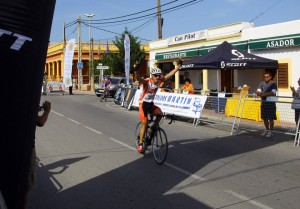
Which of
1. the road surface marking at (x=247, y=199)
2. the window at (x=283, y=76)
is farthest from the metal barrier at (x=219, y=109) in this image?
the road surface marking at (x=247, y=199)

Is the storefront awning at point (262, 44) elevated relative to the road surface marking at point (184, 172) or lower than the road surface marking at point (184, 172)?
elevated

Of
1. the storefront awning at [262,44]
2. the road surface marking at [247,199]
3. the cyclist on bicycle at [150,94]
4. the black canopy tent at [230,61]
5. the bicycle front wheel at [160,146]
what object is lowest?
the road surface marking at [247,199]

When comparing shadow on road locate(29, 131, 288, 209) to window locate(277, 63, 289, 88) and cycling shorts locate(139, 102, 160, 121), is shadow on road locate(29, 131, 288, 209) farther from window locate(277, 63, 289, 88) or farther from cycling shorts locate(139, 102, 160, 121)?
window locate(277, 63, 289, 88)

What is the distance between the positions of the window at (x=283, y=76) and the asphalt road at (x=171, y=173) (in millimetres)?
6981

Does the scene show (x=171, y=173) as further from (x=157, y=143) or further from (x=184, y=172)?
(x=157, y=143)

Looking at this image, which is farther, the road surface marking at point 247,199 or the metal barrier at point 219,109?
the metal barrier at point 219,109

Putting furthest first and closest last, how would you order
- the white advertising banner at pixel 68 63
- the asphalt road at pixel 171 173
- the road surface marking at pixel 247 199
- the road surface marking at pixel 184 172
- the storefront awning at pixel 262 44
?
the white advertising banner at pixel 68 63 → the storefront awning at pixel 262 44 → the road surface marking at pixel 184 172 → the asphalt road at pixel 171 173 → the road surface marking at pixel 247 199

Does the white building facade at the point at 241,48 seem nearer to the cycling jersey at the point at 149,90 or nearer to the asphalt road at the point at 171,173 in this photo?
the asphalt road at the point at 171,173

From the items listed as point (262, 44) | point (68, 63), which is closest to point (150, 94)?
point (262, 44)

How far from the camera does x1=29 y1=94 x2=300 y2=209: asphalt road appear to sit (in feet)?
18.9

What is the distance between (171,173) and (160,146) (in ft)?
3.57

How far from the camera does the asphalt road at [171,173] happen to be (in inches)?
227

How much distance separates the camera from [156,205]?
18.2ft

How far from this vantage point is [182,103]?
15148mm
